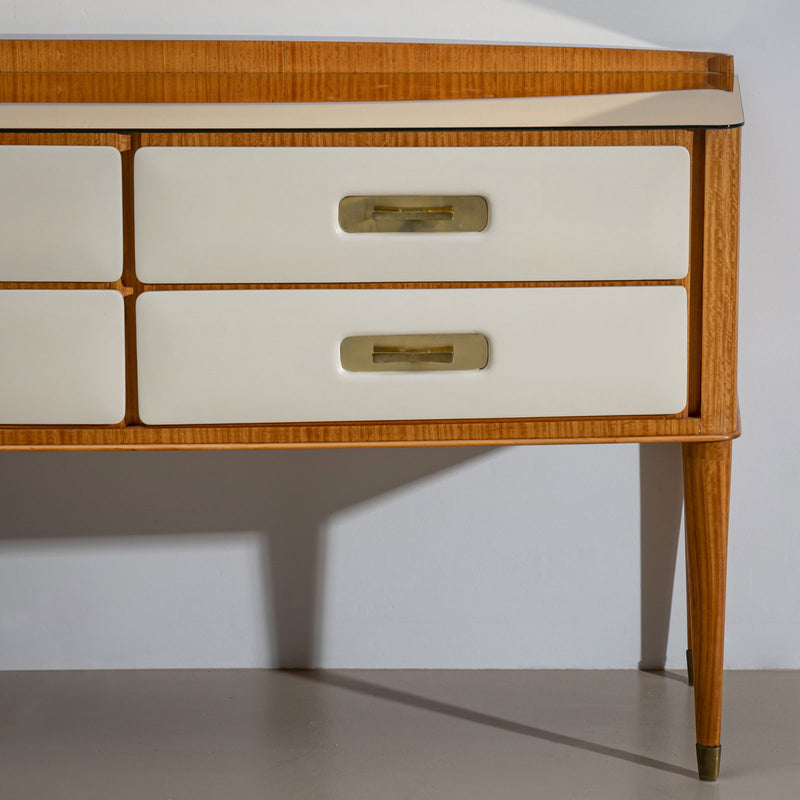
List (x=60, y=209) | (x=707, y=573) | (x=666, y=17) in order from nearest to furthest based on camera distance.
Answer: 1. (x=60, y=209)
2. (x=707, y=573)
3. (x=666, y=17)

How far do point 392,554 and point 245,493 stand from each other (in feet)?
0.70

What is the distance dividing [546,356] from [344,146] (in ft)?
0.87

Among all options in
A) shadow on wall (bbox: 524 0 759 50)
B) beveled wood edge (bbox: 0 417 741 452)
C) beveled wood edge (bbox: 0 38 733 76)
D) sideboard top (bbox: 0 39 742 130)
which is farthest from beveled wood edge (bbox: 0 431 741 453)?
shadow on wall (bbox: 524 0 759 50)

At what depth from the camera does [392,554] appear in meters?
1.23

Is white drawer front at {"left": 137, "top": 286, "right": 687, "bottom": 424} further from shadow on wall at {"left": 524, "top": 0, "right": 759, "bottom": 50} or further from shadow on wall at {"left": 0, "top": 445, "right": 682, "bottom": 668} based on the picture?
shadow on wall at {"left": 524, "top": 0, "right": 759, "bottom": 50}

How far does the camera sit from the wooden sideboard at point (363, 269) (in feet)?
2.68

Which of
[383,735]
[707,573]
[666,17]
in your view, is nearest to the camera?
[707,573]

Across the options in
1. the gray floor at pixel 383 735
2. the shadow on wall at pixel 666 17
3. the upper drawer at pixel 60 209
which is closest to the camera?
the upper drawer at pixel 60 209

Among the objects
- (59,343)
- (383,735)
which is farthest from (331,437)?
(383,735)

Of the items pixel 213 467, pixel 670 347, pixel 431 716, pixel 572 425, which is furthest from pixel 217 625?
pixel 670 347

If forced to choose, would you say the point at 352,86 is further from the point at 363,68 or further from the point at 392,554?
the point at 392,554

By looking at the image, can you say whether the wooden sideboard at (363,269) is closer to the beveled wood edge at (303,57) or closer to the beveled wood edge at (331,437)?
the beveled wood edge at (331,437)

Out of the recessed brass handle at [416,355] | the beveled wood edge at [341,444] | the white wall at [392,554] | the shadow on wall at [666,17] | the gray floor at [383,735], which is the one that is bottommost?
the gray floor at [383,735]

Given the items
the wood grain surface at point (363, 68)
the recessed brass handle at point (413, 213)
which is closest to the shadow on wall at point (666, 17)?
the wood grain surface at point (363, 68)
